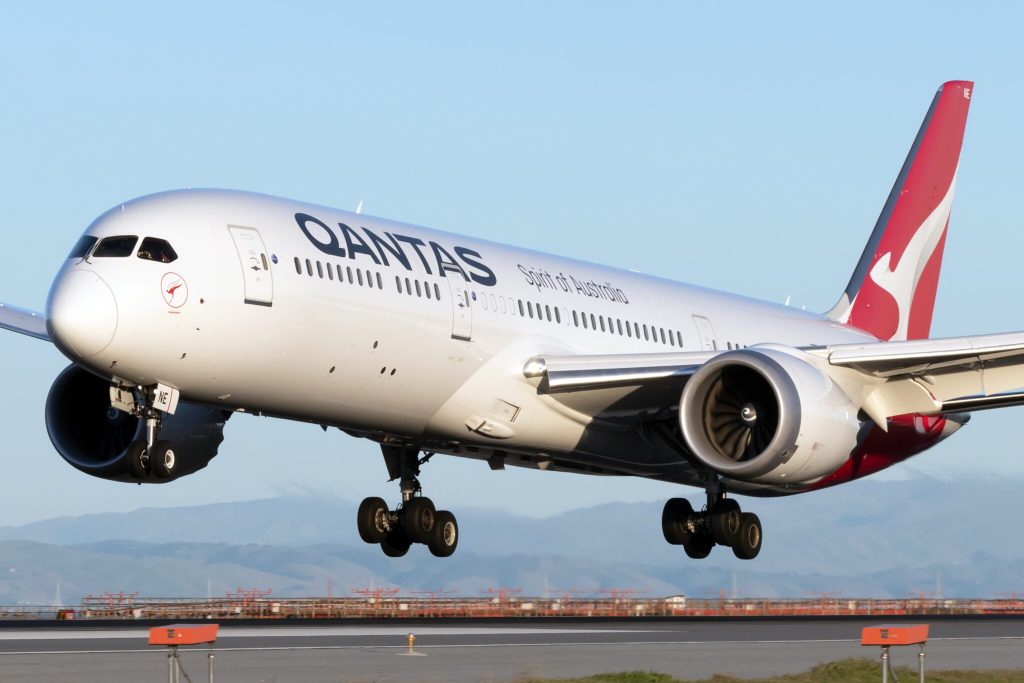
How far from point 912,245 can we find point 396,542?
16.7m

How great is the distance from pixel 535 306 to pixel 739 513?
6.39m

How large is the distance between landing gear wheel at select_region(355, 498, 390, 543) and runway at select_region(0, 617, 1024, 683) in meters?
A: 2.09

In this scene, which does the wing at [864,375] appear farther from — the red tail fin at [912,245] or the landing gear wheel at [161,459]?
the red tail fin at [912,245]

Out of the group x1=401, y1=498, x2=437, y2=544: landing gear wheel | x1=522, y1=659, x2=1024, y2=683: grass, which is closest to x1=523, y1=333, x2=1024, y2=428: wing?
x1=401, y1=498, x2=437, y2=544: landing gear wheel

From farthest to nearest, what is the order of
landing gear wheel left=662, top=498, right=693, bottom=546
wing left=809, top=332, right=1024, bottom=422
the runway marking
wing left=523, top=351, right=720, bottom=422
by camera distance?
landing gear wheel left=662, top=498, right=693, bottom=546
wing left=523, top=351, right=720, bottom=422
wing left=809, top=332, right=1024, bottom=422
the runway marking

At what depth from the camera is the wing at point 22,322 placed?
3556 centimetres

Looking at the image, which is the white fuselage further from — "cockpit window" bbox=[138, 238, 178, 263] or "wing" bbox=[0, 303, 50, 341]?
"wing" bbox=[0, 303, 50, 341]

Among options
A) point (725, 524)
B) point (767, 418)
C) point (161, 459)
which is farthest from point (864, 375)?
point (161, 459)

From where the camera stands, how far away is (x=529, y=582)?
149m

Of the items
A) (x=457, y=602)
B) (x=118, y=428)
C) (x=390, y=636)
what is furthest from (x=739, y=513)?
(x=457, y=602)

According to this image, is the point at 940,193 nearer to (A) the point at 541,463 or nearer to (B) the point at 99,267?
(A) the point at 541,463

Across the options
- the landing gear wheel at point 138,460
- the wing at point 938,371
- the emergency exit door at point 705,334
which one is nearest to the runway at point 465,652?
the landing gear wheel at point 138,460

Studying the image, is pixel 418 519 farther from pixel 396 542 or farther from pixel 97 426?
pixel 97 426

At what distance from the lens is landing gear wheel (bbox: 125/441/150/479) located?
27.8 meters
